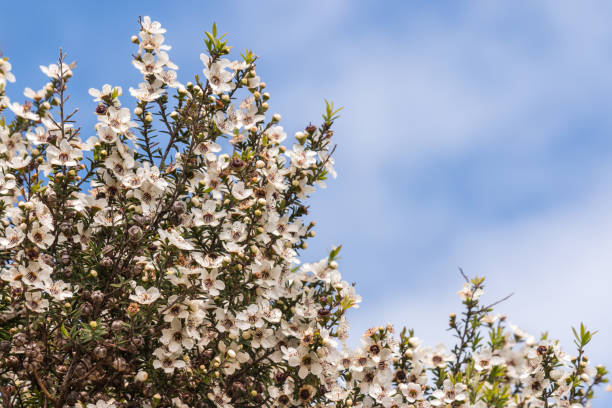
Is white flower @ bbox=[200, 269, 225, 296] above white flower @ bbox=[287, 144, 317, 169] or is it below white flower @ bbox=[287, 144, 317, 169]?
below

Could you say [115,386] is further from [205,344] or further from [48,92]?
[48,92]

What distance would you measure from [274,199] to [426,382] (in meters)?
2.35

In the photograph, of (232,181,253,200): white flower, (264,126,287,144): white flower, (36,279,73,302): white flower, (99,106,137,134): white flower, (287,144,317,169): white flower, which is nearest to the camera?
(36,279,73,302): white flower

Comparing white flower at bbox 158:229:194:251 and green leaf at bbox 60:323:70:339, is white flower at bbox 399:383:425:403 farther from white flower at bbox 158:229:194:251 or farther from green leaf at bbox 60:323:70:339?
green leaf at bbox 60:323:70:339

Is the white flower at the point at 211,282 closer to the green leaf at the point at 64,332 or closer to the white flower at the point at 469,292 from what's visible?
the green leaf at the point at 64,332

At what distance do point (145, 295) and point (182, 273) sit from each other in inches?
13.2

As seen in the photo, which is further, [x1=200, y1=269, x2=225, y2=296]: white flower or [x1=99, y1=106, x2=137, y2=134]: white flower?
[x1=99, y1=106, x2=137, y2=134]: white flower

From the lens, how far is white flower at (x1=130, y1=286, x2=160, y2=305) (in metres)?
4.73

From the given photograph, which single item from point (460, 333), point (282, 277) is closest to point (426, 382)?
point (460, 333)

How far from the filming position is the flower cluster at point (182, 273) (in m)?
4.86

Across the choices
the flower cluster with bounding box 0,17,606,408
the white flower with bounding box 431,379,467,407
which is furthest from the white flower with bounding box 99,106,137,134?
the white flower with bounding box 431,379,467,407

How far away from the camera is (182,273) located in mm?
4938

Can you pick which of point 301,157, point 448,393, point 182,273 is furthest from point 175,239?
point 448,393

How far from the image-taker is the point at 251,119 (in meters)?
5.79
